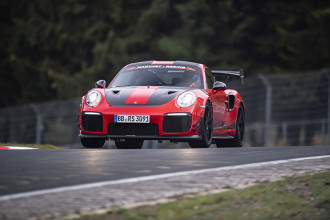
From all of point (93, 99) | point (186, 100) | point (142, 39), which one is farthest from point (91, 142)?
point (142, 39)

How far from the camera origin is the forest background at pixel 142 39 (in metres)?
36.9

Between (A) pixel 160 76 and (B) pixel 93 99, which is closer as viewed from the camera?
(B) pixel 93 99

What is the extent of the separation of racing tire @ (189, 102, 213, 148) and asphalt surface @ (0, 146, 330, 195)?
3.70ft

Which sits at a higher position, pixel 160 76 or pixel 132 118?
pixel 160 76

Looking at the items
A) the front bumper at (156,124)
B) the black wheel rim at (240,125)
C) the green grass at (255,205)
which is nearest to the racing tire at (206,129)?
the front bumper at (156,124)

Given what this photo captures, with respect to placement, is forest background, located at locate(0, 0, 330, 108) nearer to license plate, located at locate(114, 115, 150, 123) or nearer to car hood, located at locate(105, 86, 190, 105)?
car hood, located at locate(105, 86, 190, 105)

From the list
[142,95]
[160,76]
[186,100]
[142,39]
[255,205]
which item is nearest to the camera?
[255,205]

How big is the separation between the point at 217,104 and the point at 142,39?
27.8m

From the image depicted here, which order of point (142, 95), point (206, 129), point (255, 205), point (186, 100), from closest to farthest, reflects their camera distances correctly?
point (255, 205) < point (186, 100) < point (142, 95) < point (206, 129)

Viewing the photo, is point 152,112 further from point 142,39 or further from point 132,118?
point 142,39

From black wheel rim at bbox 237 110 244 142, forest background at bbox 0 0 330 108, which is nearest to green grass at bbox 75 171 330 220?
black wheel rim at bbox 237 110 244 142

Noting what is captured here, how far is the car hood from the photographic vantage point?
11352 mm

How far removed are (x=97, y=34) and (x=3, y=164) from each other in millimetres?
34407

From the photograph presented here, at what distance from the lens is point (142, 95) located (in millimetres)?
11508
